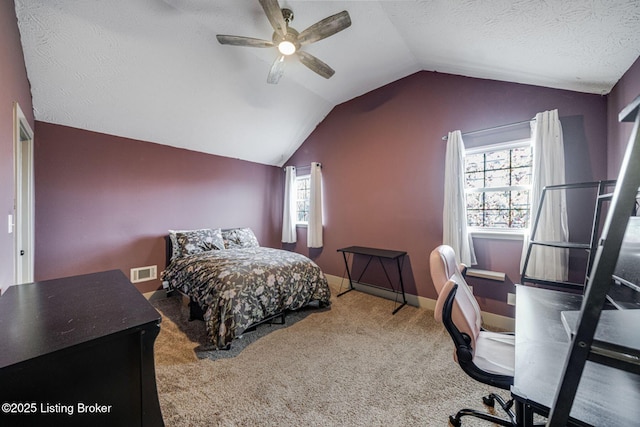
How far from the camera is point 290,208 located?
4.44 m

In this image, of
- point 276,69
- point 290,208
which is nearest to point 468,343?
point 276,69

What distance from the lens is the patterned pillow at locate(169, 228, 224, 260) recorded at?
3.14 m

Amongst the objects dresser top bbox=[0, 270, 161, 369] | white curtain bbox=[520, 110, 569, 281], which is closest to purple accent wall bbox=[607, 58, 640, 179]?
white curtain bbox=[520, 110, 569, 281]

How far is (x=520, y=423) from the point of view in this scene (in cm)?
111

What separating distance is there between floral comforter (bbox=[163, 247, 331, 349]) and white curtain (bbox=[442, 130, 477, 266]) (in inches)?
60.2

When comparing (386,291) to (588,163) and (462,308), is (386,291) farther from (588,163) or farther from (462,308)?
(588,163)

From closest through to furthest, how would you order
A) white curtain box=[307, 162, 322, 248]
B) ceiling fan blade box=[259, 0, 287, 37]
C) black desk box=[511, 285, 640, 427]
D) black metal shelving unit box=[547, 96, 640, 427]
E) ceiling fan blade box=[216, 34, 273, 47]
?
black metal shelving unit box=[547, 96, 640, 427], black desk box=[511, 285, 640, 427], ceiling fan blade box=[259, 0, 287, 37], ceiling fan blade box=[216, 34, 273, 47], white curtain box=[307, 162, 322, 248]

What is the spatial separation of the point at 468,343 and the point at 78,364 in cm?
159

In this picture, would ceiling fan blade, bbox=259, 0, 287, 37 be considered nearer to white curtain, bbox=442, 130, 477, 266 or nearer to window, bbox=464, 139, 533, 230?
white curtain, bbox=442, 130, 477, 266

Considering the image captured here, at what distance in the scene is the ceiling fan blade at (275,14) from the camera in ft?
5.47

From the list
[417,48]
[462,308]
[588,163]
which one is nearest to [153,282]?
[462,308]

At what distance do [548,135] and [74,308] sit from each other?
11.0 ft

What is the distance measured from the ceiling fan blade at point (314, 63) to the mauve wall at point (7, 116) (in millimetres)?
1886

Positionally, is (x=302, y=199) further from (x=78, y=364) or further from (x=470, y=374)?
(x=78, y=364)
